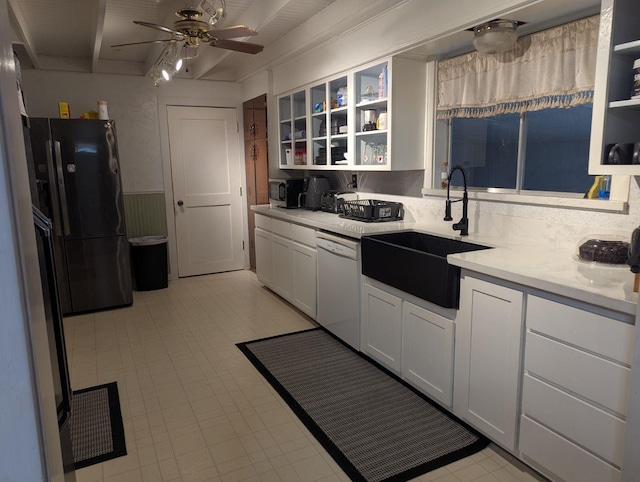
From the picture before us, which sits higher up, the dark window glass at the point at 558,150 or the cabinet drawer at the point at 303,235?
the dark window glass at the point at 558,150

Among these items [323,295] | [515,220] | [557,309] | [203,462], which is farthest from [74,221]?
[557,309]

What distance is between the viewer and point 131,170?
17.5ft

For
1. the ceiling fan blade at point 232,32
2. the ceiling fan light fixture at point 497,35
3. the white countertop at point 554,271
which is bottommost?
the white countertop at point 554,271

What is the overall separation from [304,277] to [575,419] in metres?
2.57

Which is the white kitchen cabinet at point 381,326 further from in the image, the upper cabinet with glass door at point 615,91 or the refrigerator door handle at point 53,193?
the refrigerator door handle at point 53,193

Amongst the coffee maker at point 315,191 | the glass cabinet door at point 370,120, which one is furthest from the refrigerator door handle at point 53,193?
the glass cabinet door at point 370,120

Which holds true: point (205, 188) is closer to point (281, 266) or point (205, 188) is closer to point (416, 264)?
point (281, 266)

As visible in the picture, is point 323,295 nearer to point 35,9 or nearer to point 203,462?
point 203,462

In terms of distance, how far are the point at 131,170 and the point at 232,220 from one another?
1.37m

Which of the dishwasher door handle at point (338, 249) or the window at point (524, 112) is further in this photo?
the dishwasher door handle at point (338, 249)

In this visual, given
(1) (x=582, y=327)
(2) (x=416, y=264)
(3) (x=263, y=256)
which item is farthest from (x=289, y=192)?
(1) (x=582, y=327)

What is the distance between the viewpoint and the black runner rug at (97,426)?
7.50ft

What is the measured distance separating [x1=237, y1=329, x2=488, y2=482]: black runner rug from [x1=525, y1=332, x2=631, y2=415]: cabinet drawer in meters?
0.65

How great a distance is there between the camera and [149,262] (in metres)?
5.14
